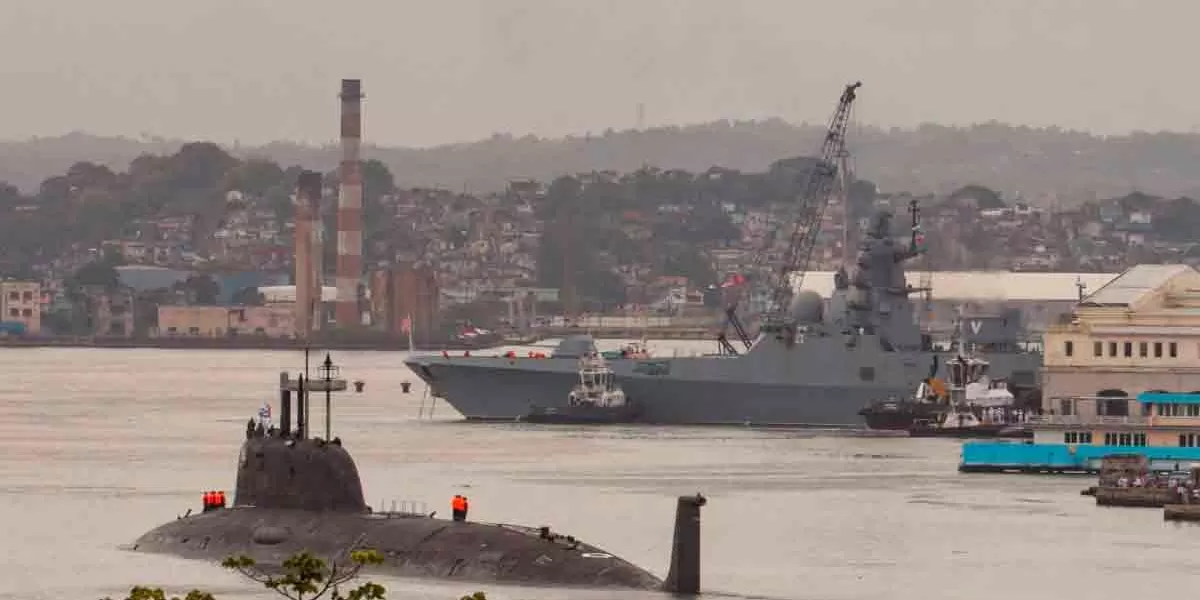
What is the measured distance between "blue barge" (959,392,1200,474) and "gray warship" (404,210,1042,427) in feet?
66.6

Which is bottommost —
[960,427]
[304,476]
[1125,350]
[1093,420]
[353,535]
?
[353,535]

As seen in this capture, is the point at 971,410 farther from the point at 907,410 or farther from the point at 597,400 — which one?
the point at 597,400

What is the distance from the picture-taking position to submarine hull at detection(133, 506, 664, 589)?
142 ft

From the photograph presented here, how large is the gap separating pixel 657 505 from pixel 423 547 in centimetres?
1941

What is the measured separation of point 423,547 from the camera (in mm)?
45000

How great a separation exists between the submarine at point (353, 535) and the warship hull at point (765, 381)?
50555 mm

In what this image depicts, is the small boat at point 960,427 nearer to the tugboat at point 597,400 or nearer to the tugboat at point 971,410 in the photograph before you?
the tugboat at point 971,410

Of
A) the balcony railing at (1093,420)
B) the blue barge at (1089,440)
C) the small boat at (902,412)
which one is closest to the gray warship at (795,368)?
the small boat at (902,412)

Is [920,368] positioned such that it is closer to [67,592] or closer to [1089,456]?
[1089,456]

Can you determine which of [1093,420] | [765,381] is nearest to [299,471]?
[1093,420]

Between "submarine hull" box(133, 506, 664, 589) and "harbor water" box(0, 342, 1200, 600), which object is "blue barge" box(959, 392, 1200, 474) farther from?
"submarine hull" box(133, 506, 664, 589)

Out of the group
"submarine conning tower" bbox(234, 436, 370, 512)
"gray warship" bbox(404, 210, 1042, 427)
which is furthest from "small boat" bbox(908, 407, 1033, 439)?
"submarine conning tower" bbox(234, 436, 370, 512)

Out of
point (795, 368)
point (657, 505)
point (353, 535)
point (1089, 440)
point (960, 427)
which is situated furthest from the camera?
point (795, 368)

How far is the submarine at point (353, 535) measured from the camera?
142ft
